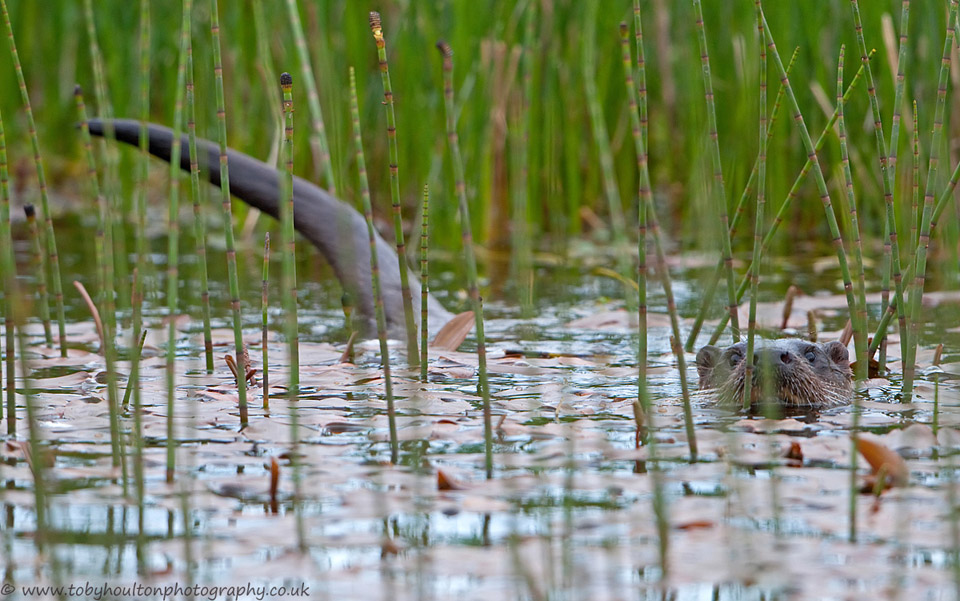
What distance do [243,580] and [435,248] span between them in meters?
4.93

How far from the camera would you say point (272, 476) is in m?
2.12

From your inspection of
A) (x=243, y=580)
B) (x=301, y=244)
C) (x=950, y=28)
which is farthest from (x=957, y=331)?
(x=301, y=244)

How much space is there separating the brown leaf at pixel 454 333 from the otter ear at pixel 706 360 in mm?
714

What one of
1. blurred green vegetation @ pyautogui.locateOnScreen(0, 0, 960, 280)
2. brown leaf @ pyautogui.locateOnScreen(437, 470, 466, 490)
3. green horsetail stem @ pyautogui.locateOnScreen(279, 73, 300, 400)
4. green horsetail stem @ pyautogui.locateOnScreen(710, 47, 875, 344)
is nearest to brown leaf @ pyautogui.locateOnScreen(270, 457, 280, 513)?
green horsetail stem @ pyautogui.locateOnScreen(279, 73, 300, 400)

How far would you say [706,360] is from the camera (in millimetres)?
3420

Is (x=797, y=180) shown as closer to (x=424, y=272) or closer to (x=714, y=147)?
(x=714, y=147)

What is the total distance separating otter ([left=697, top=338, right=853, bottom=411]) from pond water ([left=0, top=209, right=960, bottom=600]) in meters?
0.09

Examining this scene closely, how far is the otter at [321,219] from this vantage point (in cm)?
367

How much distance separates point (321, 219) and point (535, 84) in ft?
7.92

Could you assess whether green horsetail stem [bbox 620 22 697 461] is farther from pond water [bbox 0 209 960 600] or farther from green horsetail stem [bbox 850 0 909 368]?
green horsetail stem [bbox 850 0 909 368]

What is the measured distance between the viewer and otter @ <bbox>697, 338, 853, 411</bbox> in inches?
120

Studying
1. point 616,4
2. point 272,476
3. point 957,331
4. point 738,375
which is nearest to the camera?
point 272,476

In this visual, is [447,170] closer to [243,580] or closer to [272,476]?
[272,476]

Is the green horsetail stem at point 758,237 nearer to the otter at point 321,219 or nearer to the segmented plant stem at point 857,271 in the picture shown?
the segmented plant stem at point 857,271
